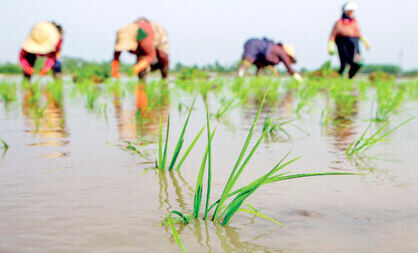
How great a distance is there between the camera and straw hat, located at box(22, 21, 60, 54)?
701 cm

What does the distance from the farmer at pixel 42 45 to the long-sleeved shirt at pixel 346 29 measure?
423cm

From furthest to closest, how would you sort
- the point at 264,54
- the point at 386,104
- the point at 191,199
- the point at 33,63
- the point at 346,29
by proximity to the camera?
the point at 264,54 < the point at 346,29 < the point at 33,63 < the point at 386,104 < the point at 191,199

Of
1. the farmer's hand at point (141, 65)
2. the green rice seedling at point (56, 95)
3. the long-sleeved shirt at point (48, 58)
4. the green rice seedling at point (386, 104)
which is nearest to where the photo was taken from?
the green rice seedling at point (386, 104)

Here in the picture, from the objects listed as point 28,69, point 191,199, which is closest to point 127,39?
point 28,69

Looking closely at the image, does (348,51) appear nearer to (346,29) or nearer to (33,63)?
(346,29)

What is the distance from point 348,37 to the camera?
7602 millimetres

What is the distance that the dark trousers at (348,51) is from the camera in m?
7.62

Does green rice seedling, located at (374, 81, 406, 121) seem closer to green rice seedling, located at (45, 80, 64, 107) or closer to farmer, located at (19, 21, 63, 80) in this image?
green rice seedling, located at (45, 80, 64, 107)

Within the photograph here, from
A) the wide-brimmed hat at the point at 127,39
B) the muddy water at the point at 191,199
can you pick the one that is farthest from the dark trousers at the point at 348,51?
the muddy water at the point at 191,199

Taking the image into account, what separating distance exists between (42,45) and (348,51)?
4.69m

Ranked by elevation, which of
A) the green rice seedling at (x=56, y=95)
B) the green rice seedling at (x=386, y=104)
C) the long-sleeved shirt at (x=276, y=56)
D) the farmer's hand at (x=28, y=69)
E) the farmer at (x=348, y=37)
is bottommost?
the green rice seedling at (x=56, y=95)

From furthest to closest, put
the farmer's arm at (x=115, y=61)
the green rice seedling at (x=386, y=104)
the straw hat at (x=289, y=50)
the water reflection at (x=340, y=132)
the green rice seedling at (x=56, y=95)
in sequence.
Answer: the straw hat at (x=289, y=50) < the farmer's arm at (x=115, y=61) < the green rice seedling at (x=56, y=95) < the green rice seedling at (x=386, y=104) < the water reflection at (x=340, y=132)

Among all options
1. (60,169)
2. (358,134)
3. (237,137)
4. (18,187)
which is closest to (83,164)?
(60,169)

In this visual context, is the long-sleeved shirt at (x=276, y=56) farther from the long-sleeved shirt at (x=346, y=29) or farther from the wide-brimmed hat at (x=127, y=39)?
the wide-brimmed hat at (x=127, y=39)
